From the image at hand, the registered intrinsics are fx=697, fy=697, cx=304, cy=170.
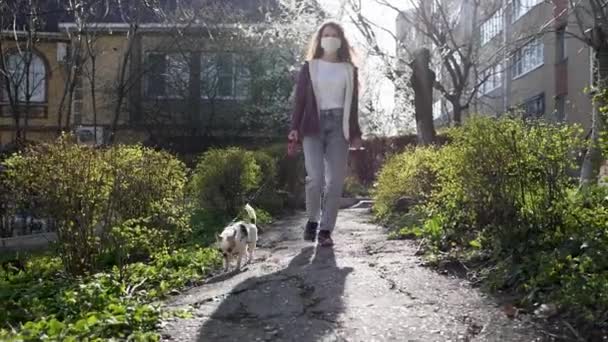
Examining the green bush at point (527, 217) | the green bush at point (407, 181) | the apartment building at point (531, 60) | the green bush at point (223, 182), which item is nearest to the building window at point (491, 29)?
the apartment building at point (531, 60)

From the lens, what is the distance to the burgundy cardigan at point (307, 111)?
19.5 feet

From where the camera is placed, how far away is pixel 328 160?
604 cm

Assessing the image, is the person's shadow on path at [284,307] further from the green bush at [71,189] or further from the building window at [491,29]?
the building window at [491,29]

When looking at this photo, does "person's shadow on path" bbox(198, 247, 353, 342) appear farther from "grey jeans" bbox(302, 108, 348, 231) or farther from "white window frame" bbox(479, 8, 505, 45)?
"white window frame" bbox(479, 8, 505, 45)

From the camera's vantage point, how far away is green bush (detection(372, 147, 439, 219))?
8.24m

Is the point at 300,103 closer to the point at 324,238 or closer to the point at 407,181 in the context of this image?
the point at 324,238

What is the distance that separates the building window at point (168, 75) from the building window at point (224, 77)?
1.71 ft

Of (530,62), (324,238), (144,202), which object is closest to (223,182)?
(144,202)

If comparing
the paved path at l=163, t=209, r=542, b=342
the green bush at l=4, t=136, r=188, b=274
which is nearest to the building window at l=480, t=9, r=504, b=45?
the paved path at l=163, t=209, r=542, b=342

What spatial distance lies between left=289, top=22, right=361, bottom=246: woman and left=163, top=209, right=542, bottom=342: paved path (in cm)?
67

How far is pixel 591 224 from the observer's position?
14.5 ft

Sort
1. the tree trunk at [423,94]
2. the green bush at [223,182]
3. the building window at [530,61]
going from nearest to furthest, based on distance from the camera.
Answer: the green bush at [223,182] < the tree trunk at [423,94] < the building window at [530,61]

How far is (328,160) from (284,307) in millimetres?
2147

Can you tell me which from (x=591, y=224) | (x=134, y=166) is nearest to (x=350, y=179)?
(x=134, y=166)
